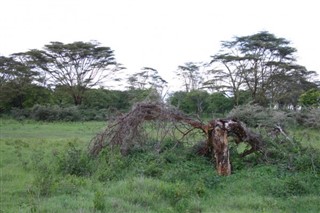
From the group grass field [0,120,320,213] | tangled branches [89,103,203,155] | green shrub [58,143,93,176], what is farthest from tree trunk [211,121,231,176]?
green shrub [58,143,93,176]

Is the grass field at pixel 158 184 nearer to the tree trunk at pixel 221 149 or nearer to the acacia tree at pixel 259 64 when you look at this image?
the tree trunk at pixel 221 149

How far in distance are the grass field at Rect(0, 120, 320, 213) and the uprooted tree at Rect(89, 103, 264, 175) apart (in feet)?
1.16

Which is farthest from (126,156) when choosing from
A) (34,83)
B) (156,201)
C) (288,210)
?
(34,83)

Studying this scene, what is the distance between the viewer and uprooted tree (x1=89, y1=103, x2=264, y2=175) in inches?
351

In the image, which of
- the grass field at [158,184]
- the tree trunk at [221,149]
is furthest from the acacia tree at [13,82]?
the tree trunk at [221,149]

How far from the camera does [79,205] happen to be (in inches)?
245

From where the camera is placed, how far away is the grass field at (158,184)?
6508mm

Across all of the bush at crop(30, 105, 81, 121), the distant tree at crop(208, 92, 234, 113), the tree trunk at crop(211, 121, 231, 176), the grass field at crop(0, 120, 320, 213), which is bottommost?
the grass field at crop(0, 120, 320, 213)

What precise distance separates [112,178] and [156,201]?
6.36 feet

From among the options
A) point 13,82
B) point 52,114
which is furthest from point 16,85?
point 52,114

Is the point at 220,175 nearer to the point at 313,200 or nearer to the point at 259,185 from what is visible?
the point at 259,185

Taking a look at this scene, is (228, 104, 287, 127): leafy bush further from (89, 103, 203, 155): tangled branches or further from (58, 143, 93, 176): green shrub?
(58, 143, 93, 176): green shrub

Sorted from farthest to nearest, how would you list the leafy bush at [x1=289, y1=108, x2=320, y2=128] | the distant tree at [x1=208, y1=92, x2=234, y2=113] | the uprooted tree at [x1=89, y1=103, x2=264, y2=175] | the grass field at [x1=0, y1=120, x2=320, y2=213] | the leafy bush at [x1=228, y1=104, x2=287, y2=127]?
the distant tree at [x1=208, y1=92, x2=234, y2=113]
the leafy bush at [x1=289, y1=108, x2=320, y2=128]
the leafy bush at [x1=228, y1=104, x2=287, y2=127]
the uprooted tree at [x1=89, y1=103, x2=264, y2=175]
the grass field at [x1=0, y1=120, x2=320, y2=213]

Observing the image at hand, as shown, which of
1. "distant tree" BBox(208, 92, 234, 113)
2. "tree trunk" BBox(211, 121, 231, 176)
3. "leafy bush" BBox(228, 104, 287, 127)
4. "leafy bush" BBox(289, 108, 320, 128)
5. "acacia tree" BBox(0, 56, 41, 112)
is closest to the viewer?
"tree trunk" BBox(211, 121, 231, 176)
